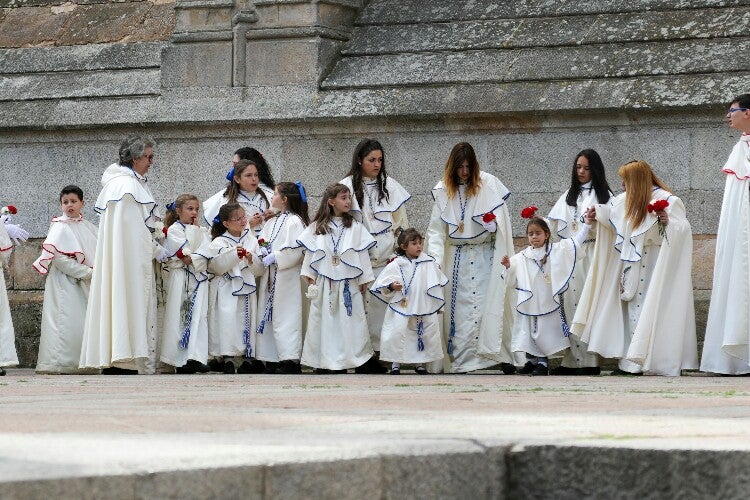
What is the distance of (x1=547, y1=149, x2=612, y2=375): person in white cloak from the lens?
12766mm

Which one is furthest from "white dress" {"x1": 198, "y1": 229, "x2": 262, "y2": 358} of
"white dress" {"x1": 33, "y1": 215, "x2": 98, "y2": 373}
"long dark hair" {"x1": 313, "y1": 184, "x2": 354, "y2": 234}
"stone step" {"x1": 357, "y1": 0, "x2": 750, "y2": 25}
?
"stone step" {"x1": 357, "y1": 0, "x2": 750, "y2": 25}

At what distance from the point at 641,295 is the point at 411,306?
1640mm

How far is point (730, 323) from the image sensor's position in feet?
38.9

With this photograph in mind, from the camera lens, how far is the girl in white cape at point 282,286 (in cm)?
1315

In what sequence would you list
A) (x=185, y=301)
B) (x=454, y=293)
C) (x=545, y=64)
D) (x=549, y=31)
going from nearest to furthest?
1. (x=454, y=293)
2. (x=185, y=301)
3. (x=545, y=64)
4. (x=549, y=31)

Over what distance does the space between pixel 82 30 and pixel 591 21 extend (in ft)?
16.9

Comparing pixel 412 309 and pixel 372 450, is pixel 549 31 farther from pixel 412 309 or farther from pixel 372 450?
pixel 372 450

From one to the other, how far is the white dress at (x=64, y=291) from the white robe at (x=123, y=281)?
400 millimetres

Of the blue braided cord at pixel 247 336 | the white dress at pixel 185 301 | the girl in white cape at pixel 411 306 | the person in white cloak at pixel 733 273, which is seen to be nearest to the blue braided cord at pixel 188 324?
the white dress at pixel 185 301

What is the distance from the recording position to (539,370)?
12578 mm

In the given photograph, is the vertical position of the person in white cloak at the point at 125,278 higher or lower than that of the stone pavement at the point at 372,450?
higher

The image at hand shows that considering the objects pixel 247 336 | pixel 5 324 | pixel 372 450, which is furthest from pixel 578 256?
pixel 372 450

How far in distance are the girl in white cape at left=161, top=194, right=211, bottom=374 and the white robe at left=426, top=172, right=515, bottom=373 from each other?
1.76 meters

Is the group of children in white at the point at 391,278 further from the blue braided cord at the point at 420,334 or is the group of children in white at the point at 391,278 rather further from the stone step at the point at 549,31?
the stone step at the point at 549,31
